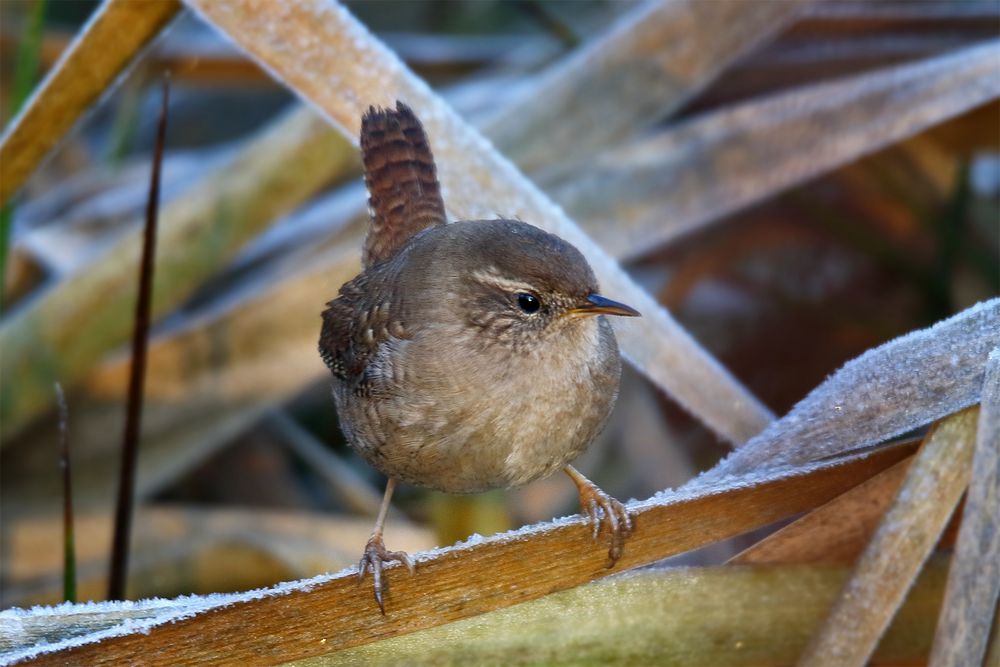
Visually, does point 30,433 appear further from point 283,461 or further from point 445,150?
point 445,150

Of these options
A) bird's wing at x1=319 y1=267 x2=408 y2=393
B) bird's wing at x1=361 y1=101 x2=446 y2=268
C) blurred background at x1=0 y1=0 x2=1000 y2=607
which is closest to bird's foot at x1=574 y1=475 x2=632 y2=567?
bird's wing at x1=319 y1=267 x2=408 y2=393

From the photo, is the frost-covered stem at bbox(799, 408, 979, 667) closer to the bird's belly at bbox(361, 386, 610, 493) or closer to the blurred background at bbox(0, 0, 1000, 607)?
the bird's belly at bbox(361, 386, 610, 493)

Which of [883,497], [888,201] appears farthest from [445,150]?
[888,201]

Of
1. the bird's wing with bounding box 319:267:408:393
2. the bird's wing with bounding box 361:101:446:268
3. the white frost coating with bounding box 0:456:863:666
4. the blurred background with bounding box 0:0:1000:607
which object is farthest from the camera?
the blurred background with bounding box 0:0:1000:607

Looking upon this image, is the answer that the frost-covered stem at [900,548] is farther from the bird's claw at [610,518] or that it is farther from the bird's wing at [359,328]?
the bird's wing at [359,328]

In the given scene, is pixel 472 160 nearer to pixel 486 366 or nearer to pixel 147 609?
pixel 486 366
